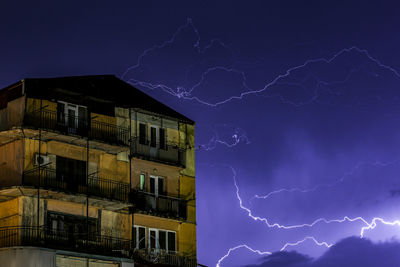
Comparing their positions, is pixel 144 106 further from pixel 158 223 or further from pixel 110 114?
pixel 158 223

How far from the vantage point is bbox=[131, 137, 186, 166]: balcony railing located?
52781 millimetres

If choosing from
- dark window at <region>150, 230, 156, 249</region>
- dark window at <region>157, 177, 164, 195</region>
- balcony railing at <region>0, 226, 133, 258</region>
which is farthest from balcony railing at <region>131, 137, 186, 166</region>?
balcony railing at <region>0, 226, 133, 258</region>

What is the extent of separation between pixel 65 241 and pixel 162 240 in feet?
25.2

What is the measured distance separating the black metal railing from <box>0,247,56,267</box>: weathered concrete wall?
7.33 meters

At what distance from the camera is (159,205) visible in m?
52.6

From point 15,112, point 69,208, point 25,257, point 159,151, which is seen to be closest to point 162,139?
point 159,151

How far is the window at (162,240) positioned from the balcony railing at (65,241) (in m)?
1.90

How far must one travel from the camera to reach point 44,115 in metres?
48.1

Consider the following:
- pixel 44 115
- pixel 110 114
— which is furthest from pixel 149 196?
pixel 44 115

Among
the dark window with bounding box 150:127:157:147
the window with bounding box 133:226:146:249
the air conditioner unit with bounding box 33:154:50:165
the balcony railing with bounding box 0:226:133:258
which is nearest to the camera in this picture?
the balcony railing with bounding box 0:226:133:258

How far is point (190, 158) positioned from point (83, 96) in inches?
375

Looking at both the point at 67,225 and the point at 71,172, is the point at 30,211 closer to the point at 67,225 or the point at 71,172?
the point at 67,225

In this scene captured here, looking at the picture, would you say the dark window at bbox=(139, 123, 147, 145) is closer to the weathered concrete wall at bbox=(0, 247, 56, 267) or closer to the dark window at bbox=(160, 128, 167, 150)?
the dark window at bbox=(160, 128, 167, 150)

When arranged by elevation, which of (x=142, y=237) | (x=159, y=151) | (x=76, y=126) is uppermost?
(x=76, y=126)
